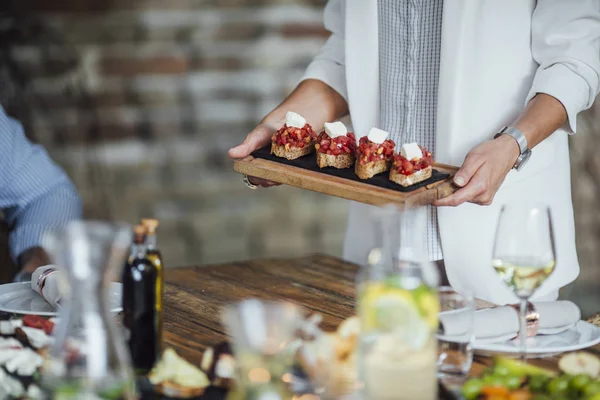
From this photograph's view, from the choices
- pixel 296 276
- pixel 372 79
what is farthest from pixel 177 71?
pixel 296 276

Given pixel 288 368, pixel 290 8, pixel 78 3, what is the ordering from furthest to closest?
pixel 290 8 < pixel 78 3 < pixel 288 368

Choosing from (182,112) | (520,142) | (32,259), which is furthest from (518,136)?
(182,112)

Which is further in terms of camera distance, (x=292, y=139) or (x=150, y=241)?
(x=292, y=139)

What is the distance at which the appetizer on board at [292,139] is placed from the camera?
187cm

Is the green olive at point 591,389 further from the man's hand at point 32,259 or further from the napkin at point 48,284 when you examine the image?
the man's hand at point 32,259

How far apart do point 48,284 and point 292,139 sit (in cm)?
63

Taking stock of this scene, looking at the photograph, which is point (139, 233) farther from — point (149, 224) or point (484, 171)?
point (484, 171)

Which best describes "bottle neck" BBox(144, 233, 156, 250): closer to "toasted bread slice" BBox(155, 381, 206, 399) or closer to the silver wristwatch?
"toasted bread slice" BBox(155, 381, 206, 399)

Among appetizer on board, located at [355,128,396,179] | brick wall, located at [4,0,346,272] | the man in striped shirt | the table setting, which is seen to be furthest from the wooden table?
brick wall, located at [4,0,346,272]

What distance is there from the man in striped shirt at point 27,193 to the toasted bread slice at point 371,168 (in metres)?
0.84

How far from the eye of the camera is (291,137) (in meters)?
1.87

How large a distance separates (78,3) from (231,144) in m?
0.83

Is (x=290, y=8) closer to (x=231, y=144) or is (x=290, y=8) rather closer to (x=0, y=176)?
(x=231, y=144)

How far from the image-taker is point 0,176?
217cm
